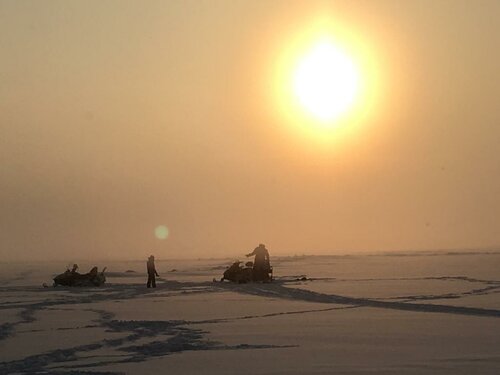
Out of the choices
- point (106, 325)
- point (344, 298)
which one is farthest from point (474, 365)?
point (344, 298)

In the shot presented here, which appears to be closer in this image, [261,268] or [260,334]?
[260,334]

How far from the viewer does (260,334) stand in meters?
14.7

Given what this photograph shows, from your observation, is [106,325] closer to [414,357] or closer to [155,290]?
[414,357]

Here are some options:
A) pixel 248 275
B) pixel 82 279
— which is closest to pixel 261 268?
pixel 248 275

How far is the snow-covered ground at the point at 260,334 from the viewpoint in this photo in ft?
36.3

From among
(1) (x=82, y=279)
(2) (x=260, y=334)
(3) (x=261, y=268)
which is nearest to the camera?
(2) (x=260, y=334)

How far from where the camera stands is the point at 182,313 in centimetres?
1983

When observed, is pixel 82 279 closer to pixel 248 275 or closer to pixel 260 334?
pixel 248 275

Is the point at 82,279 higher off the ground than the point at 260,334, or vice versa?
the point at 82,279

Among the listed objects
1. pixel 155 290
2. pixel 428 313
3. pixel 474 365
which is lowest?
pixel 474 365

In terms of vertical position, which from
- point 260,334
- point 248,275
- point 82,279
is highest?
point 82,279

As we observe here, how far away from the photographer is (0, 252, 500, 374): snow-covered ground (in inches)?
435

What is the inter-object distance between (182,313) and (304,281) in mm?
16098

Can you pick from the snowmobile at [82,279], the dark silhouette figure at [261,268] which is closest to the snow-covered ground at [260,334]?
the dark silhouette figure at [261,268]
